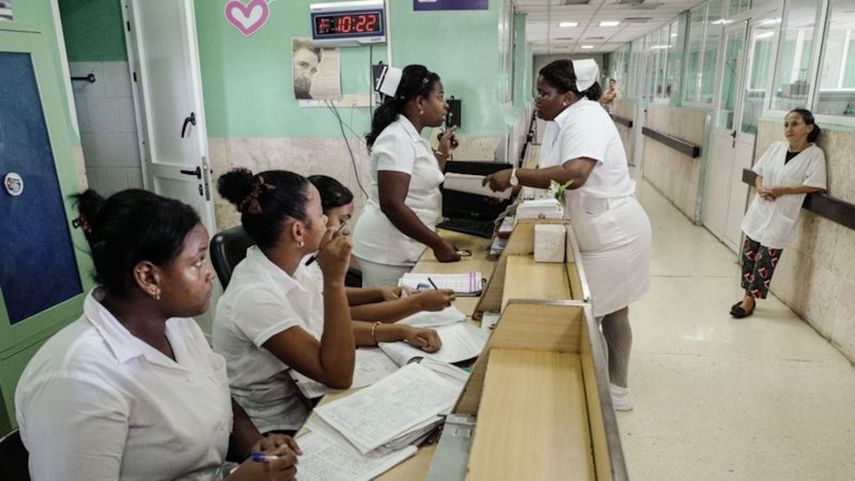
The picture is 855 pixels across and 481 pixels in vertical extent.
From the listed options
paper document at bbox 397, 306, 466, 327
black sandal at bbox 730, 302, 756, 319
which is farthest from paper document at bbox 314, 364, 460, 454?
black sandal at bbox 730, 302, 756, 319

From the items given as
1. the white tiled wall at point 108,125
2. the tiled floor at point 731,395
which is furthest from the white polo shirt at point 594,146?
the white tiled wall at point 108,125

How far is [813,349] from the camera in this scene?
3244 millimetres

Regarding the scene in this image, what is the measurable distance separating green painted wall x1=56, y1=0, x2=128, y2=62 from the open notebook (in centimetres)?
301

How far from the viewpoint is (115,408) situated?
95 cm

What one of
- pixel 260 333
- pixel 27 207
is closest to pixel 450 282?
pixel 260 333

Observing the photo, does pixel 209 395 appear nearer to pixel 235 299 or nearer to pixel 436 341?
pixel 235 299

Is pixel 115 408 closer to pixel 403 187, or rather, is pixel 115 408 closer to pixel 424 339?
pixel 424 339

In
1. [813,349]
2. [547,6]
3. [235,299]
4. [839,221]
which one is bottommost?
[813,349]

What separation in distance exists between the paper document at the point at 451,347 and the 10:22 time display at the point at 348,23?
233cm

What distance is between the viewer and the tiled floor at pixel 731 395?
225cm

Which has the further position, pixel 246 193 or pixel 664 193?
pixel 664 193

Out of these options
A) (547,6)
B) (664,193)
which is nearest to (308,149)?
(547,6)

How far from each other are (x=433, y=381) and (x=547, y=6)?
650 centimetres

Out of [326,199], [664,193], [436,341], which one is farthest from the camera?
[664,193]
